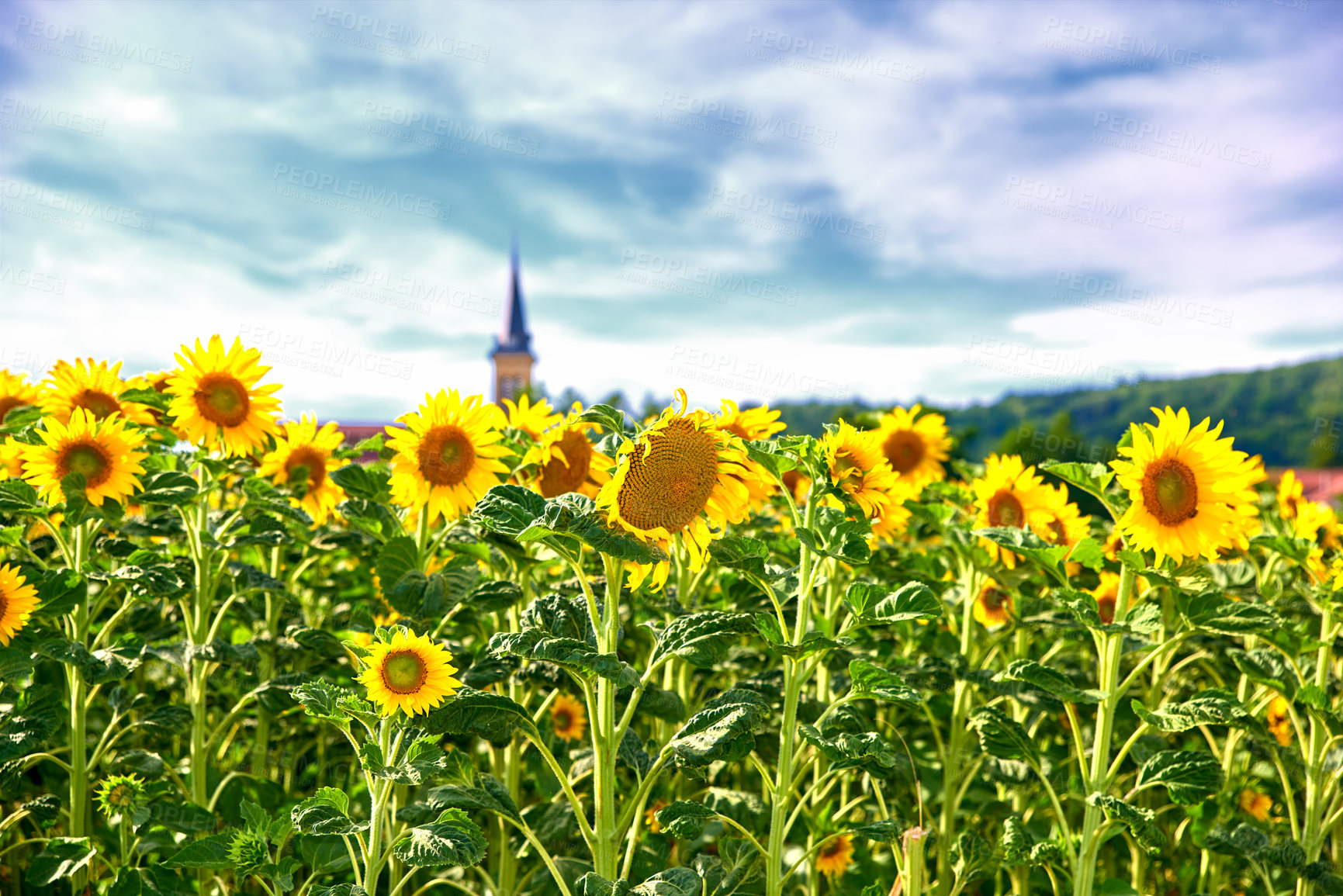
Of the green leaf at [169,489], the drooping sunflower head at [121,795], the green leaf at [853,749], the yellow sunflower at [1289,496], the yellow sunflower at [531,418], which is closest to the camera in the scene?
the green leaf at [853,749]

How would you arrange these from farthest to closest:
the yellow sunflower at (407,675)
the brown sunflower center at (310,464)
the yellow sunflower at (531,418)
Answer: the brown sunflower center at (310,464)
the yellow sunflower at (531,418)
the yellow sunflower at (407,675)

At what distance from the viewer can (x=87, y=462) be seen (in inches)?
Result: 113

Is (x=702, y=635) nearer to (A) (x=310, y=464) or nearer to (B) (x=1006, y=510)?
(B) (x=1006, y=510)

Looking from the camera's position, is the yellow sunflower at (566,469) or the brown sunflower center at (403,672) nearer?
the brown sunflower center at (403,672)

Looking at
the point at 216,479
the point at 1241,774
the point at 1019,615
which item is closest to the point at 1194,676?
the point at 1241,774

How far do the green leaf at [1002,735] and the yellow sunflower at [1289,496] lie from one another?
258 cm

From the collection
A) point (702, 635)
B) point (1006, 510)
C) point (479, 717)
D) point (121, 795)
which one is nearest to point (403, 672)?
point (479, 717)

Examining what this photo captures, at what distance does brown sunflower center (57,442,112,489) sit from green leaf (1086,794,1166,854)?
10.1ft

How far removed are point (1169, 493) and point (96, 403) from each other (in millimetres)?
3521

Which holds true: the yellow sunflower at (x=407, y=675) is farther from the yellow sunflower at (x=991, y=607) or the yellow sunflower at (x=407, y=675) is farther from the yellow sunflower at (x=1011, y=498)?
the yellow sunflower at (x=991, y=607)

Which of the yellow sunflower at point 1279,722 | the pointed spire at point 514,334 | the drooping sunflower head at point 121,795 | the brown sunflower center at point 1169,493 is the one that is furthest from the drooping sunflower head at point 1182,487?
the pointed spire at point 514,334

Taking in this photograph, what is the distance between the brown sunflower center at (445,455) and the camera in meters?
2.97

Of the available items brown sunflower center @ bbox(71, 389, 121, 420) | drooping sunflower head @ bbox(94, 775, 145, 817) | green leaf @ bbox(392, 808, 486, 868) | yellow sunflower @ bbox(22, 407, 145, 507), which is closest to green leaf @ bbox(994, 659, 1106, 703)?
green leaf @ bbox(392, 808, 486, 868)

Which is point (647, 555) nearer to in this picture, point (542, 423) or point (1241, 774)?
point (542, 423)
